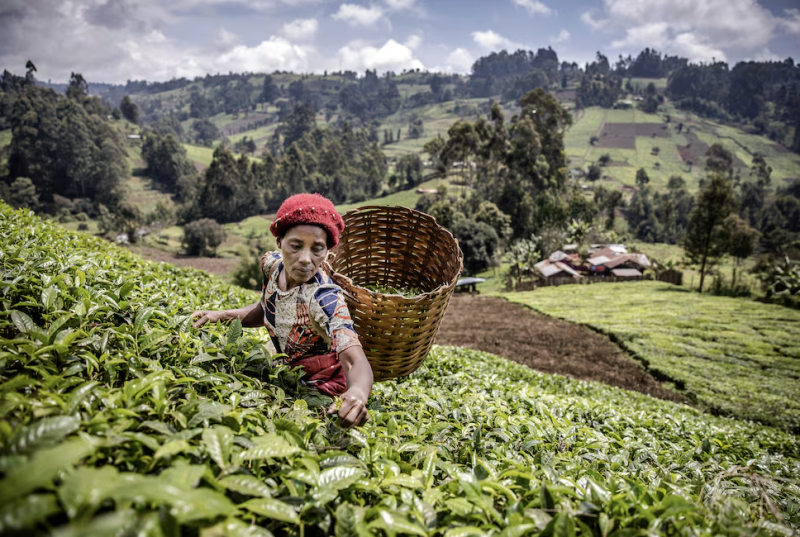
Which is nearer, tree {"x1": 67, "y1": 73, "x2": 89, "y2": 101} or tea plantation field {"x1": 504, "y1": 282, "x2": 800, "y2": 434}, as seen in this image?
tea plantation field {"x1": 504, "y1": 282, "x2": 800, "y2": 434}

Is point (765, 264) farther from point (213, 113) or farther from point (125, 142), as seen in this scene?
point (213, 113)

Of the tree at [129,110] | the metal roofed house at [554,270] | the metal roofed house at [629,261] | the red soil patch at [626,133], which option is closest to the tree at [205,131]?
the tree at [129,110]

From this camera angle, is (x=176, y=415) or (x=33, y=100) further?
(x=33, y=100)

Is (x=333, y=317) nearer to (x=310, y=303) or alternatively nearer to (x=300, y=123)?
(x=310, y=303)

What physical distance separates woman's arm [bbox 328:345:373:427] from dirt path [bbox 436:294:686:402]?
1019 centimetres

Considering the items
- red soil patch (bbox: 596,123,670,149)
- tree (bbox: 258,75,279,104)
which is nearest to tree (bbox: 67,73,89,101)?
tree (bbox: 258,75,279,104)

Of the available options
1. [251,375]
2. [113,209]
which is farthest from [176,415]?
[113,209]

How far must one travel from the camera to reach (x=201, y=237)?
46.3 m

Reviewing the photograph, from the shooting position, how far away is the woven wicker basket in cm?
239

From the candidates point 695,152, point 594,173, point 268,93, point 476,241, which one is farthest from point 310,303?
point 268,93

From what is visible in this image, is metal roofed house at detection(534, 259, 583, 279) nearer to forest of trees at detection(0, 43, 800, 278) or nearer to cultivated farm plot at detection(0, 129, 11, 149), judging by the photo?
forest of trees at detection(0, 43, 800, 278)

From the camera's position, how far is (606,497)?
1400 mm

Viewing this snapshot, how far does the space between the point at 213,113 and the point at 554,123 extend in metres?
180

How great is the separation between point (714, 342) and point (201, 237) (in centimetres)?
4743
